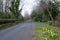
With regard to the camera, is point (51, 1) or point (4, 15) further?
point (4, 15)

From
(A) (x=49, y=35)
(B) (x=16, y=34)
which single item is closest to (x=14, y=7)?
(B) (x=16, y=34)

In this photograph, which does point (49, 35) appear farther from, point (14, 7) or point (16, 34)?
point (14, 7)

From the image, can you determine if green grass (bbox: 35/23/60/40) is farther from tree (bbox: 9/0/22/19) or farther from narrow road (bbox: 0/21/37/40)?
tree (bbox: 9/0/22/19)

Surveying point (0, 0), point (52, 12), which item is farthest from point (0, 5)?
point (52, 12)

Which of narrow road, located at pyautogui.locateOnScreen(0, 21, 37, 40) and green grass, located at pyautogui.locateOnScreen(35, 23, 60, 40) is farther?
narrow road, located at pyautogui.locateOnScreen(0, 21, 37, 40)

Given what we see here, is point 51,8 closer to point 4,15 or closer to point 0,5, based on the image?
point 4,15

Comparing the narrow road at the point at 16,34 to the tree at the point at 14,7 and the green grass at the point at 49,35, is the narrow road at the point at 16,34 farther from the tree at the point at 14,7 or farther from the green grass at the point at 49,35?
the tree at the point at 14,7

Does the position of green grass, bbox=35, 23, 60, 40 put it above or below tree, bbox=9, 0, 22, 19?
below

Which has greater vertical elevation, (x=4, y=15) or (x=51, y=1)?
(x=51, y=1)

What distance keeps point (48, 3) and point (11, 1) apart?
81.2ft

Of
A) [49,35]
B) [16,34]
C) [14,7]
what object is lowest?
[16,34]

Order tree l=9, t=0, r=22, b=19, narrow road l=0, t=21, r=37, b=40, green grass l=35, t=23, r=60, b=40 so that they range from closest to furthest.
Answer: green grass l=35, t=23, r=60, b=40, narrow road l=0, t=21, r=37, b=40, tree l=9, t=0, r=22, b=19

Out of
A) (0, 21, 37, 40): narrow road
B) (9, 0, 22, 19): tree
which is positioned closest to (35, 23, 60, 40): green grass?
(0, 21, 37, 40): narrow road

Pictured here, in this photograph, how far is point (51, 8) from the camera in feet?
153
